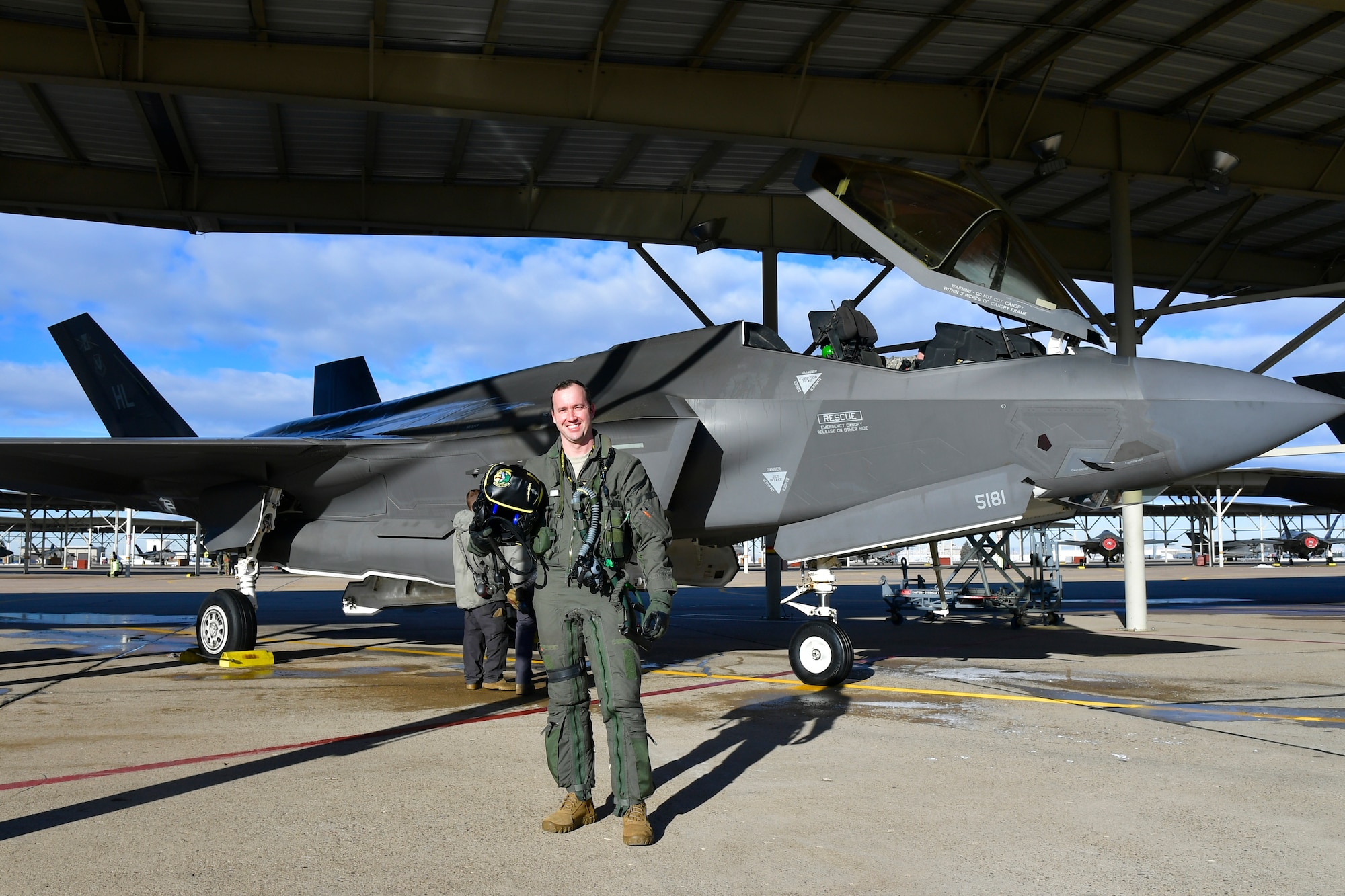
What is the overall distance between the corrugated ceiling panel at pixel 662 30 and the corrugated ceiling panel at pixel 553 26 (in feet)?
1.17

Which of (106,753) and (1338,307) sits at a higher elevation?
(1338,307)

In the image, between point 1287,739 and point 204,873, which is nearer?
point 204,873

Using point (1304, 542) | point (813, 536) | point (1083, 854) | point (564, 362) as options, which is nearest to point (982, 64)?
point (564, 362)

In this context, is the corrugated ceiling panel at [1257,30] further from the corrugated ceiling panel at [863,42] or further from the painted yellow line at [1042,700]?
the painted yellow line at [1042,700]

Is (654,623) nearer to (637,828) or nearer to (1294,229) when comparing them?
(637,828)

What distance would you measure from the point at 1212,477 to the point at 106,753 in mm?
37086

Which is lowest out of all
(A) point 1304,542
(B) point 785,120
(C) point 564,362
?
(A) point 1304,542

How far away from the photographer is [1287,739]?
210 inches

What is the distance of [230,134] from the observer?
14.3 meters

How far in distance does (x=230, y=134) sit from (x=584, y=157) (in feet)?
18.1

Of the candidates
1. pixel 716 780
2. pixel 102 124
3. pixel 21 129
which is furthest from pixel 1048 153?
pixel 21 129

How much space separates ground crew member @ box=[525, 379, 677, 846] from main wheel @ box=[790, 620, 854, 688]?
3833 millimetres

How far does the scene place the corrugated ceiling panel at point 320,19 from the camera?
10.8m

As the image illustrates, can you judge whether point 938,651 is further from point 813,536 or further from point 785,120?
point 785,120
